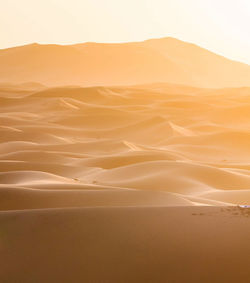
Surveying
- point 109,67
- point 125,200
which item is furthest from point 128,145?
point 109,67

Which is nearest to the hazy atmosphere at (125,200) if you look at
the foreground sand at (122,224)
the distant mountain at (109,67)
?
the foreground sand at (122,224)

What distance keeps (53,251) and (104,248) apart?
0.57 feet

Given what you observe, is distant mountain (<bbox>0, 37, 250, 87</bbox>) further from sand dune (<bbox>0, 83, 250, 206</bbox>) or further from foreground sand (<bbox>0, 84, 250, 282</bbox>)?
foreground sand (<bbox>0, 84, 250, 282</bbox>)

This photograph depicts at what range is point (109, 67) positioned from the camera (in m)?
62.3

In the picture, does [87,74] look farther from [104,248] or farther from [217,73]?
[104,248]

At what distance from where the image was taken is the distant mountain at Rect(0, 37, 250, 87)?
57.0 metres

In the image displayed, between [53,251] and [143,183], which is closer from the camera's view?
[53,251]

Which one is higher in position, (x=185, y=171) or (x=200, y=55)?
(x=200, y=55)

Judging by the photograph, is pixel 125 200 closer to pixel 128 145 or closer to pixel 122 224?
pixel 122 224

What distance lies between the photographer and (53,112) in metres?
17.4

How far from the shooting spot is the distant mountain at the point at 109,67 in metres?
57.0

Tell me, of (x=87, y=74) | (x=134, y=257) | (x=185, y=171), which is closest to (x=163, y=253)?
(x=134, y=257)

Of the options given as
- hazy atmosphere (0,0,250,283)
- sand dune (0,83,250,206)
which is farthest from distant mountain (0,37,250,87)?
hazy atmosphere (0,0,250,283)

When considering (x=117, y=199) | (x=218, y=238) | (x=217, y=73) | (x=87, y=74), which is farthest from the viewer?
(x=217, y=73)
